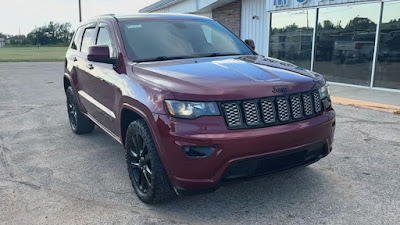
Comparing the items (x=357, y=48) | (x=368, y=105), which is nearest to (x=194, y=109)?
(x=368, y=105)

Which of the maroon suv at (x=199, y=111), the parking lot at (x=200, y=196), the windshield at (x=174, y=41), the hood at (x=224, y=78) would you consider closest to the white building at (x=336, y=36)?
the parking lot at (x=200, y=196)

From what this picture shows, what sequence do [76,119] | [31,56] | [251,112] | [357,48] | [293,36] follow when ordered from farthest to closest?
[31,56]
[293,36]
[357,48]
[76,119]
[251,112]

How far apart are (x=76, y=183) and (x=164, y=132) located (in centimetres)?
166

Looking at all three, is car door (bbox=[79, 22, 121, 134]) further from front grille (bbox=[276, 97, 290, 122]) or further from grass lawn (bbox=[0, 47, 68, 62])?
grass lawn (bbox=[0, 47, 68, 62])

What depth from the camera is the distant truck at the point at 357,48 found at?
33.2 feet

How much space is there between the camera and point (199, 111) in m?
2.85

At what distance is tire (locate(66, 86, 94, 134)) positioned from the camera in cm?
575

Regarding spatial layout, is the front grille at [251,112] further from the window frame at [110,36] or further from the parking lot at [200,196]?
the window frame at [110,36]

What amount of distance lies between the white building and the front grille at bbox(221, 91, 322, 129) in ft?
25.6

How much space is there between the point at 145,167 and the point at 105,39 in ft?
6.15

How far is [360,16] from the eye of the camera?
10.3m

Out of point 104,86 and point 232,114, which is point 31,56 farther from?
point 232,114

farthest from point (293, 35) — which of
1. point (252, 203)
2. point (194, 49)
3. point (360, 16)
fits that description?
point (252, 203)

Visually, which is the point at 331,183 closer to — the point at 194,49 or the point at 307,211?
the point at 307,211
